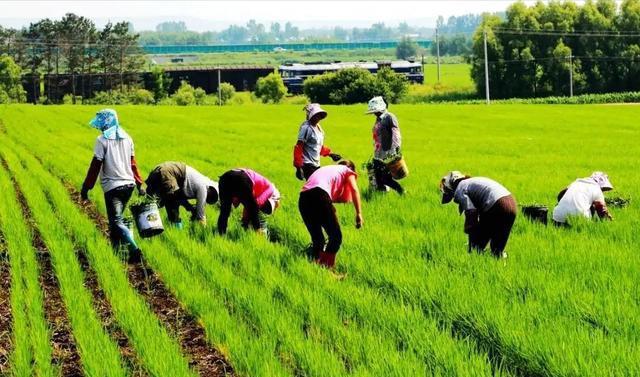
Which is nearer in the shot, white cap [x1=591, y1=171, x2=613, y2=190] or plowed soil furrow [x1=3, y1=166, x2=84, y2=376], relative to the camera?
plowed soil furrow [x1=3, y1=166, x2=84, y2=376]

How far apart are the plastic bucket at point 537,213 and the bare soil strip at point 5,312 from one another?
18.9ft

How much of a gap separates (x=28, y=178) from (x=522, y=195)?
9.32 m

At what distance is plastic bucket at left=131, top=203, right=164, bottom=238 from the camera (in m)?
8.04

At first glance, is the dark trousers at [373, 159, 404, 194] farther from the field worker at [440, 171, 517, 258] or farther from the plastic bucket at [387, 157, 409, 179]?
the field worker at [440, 171, 517, 258]

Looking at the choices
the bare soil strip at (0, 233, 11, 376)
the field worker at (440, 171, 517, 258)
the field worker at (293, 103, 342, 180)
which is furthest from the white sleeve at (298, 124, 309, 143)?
the bare soil strip at (0, 233, 11, 376)

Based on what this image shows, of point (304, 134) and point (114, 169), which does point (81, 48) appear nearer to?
point (304, 134)

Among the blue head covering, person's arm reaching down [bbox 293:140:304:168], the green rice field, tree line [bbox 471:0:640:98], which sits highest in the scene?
tree line [bbox 471:0:640:98]

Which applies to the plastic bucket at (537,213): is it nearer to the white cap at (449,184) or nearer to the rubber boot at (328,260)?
the white cap at (449,184)

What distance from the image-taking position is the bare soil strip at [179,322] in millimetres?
5000

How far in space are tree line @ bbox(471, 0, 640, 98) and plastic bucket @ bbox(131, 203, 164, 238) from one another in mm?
64976

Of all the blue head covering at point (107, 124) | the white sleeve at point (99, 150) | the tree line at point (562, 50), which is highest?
the tree line at point (562, 50)

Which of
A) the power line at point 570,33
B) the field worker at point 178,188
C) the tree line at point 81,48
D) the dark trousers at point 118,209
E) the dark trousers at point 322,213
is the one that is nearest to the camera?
the dark trousers at point 322,213

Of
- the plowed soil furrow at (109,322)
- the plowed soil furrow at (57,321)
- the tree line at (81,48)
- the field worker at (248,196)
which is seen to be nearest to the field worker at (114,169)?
the plowed soil furrow at (109,322)

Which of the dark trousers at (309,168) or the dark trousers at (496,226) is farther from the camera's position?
the dark trousers at (309,168)
